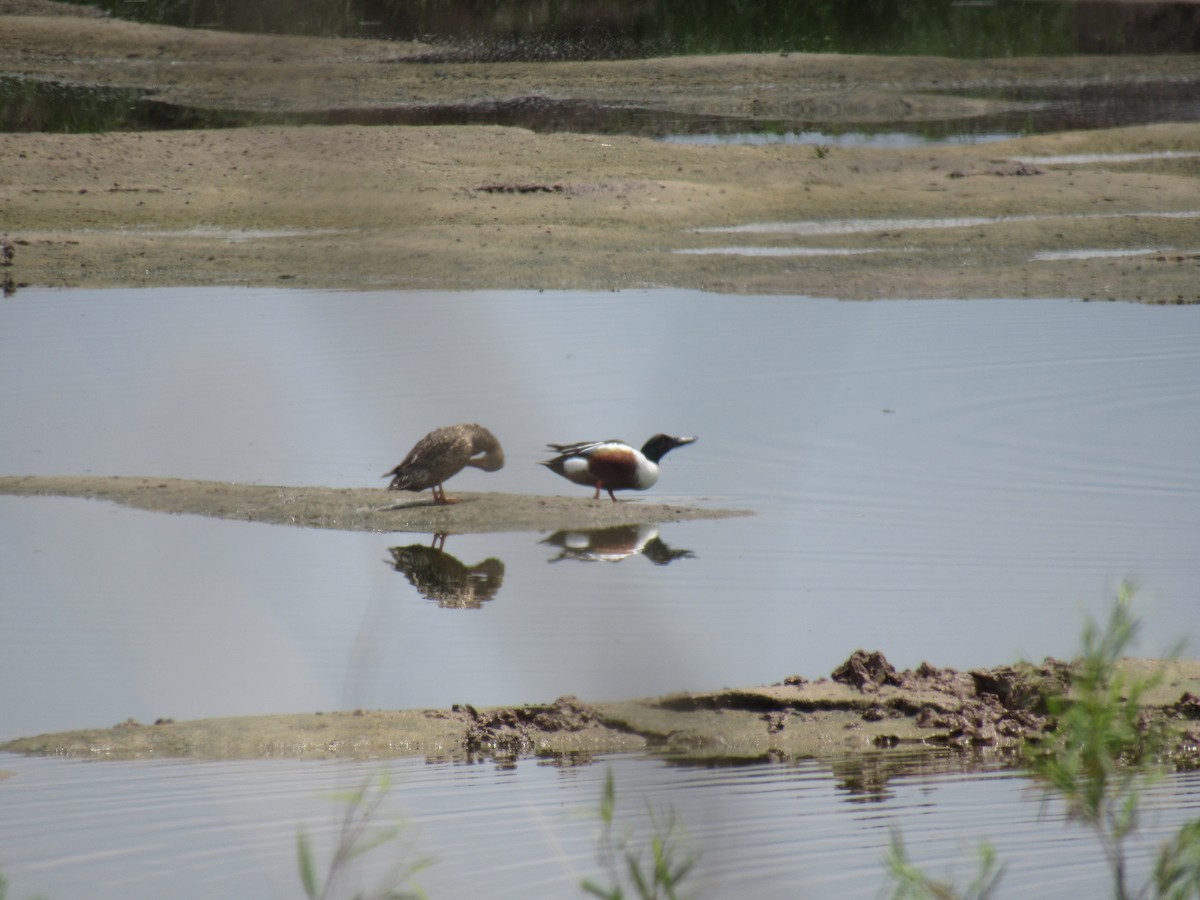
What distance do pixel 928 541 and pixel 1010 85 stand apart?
24950 mm

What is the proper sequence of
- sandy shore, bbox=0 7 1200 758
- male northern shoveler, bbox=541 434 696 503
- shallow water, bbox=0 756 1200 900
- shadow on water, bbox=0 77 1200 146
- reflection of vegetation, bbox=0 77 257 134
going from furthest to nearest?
shadow on water, bbox=0 77 1200 146 → reflection of vegetation, bbox=0 77 257 134 → sandy shore, bbox=0 7 1200 758 → male northern shoveler, bbox=541 434 696 503 → shallow water, bbox=0 756 1200 900

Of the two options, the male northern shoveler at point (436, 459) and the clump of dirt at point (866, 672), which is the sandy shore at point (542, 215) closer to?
the male northern shoveler at point (436, 459)

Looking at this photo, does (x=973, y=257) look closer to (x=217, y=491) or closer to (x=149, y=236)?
(x=149, y=236)

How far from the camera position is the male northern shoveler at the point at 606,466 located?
373 inches

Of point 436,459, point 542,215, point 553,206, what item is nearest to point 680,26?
point 553,206

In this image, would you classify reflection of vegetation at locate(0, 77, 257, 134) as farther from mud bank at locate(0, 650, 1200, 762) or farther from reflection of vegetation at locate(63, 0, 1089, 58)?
mud bank at locate(0, 650, 1200, 762)

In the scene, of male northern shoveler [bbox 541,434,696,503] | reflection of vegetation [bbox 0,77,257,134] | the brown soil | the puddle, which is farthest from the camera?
reflection of vegetation [bbox 0,77,257,134]

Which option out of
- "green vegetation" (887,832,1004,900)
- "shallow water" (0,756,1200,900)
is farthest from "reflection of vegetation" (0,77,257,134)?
"green vegetation" (887,832,1004,900)

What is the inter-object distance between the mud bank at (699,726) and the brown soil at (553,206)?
9.19m

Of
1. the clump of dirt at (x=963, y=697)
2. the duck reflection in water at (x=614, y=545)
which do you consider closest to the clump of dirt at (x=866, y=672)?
the clump of dirt at (x=963, y=697)

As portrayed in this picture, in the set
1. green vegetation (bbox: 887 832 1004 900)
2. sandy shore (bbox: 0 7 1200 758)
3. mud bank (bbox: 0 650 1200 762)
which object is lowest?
green vegetation (bbox: 887 832 1004 900)

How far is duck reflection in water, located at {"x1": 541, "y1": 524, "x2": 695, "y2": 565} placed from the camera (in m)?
8.55

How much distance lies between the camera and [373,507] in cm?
942

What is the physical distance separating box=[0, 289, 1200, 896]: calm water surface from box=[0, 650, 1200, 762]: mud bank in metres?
0.17
